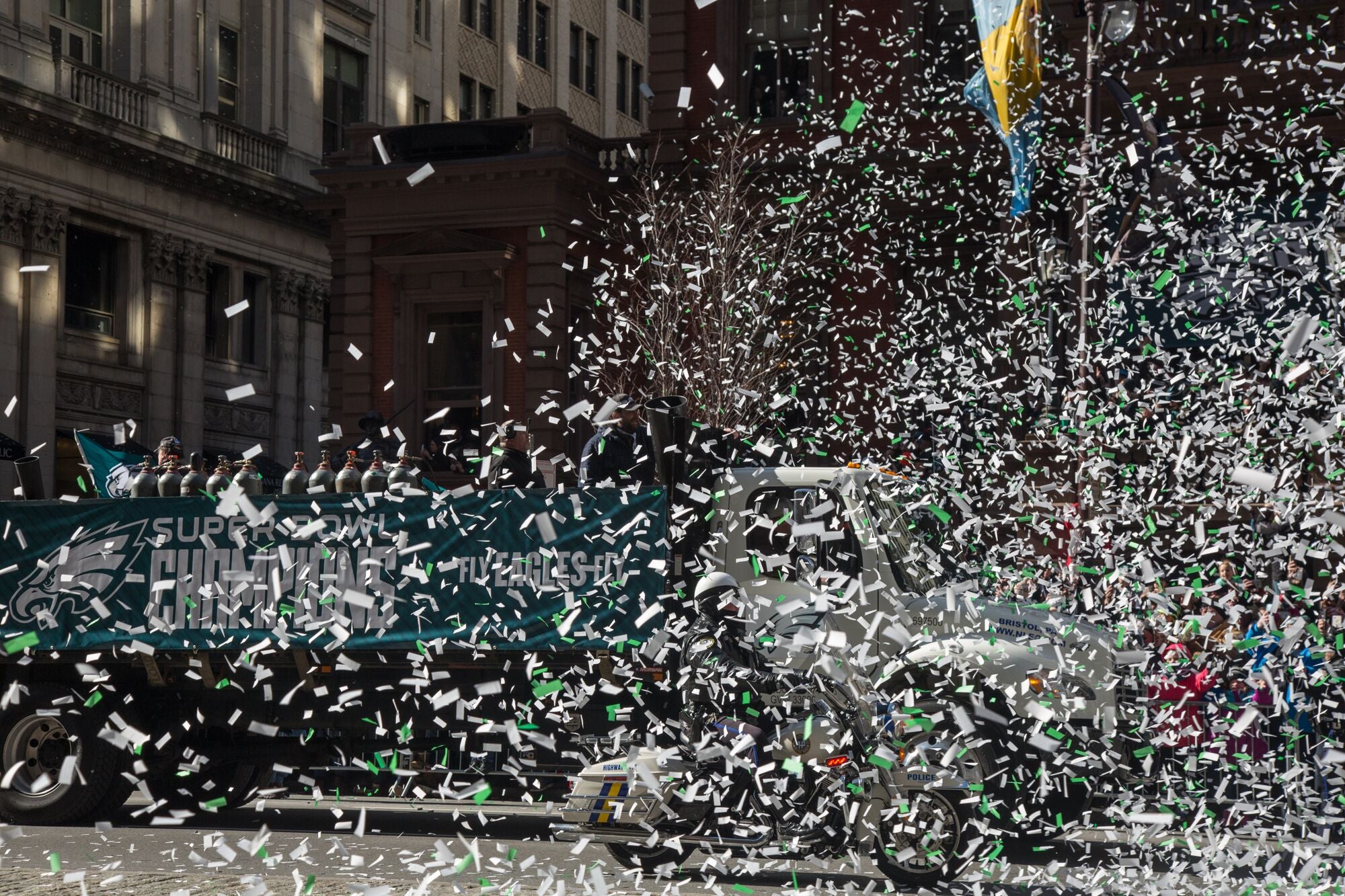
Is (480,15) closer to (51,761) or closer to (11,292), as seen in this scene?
(11,292)

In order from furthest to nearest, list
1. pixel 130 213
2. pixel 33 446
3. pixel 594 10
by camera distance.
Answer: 1. pixel 594 10
2. pixel 130 213
3. pixel 33 446

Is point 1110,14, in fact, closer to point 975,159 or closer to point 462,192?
point 975,159

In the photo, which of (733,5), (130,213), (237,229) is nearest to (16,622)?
(733,5)

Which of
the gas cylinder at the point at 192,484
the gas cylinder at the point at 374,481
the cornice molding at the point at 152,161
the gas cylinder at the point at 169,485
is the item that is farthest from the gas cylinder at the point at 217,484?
the cornice molding at the point at 152,161

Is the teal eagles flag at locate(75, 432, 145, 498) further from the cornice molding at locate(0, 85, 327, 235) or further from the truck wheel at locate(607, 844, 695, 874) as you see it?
the cornice molding at locate(0, 85, 327, 235)

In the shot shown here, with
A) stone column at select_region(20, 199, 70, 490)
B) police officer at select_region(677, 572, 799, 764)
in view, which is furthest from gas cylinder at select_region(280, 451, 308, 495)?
stone column at select_region(20, 199, 70, 490)

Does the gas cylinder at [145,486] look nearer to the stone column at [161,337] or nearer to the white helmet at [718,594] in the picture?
the white helmet at [718,594]

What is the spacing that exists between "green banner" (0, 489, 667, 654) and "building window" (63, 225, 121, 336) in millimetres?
24049

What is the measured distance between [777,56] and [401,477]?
19128 millimetres

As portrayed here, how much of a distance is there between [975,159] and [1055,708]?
53.2 ft

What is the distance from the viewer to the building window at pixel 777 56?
93.7 ft

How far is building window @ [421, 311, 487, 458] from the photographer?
95.5 ft

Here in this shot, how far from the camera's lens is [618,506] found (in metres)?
10.2

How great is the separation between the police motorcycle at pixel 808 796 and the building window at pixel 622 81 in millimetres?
46104
